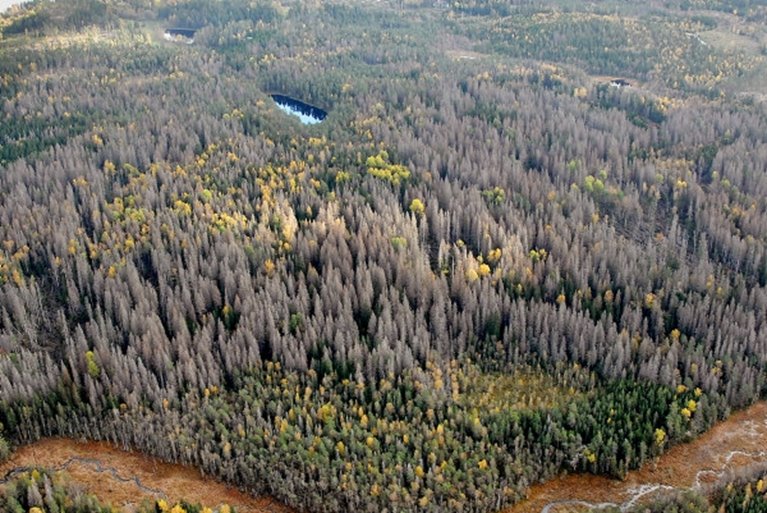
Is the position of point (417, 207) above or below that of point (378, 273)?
above

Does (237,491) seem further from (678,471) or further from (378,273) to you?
(678,471)

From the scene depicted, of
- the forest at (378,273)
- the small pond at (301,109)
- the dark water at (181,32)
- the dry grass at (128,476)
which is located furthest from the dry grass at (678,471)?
the dark water at (181,32)

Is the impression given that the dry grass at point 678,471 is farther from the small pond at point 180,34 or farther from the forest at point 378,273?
the small pond at point 180,34

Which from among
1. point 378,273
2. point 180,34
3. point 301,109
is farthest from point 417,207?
point 180,34

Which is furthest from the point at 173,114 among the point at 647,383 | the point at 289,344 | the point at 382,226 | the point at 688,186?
the point at 647,383

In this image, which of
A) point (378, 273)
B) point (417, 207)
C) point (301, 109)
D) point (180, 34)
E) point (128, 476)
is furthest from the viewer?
point (180, 34)

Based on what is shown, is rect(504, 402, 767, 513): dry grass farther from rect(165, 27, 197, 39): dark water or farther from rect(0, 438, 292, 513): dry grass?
rect(165, 27, 197, 39): dark water

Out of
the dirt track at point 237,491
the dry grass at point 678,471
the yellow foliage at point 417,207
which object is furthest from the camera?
the yellow foliage at point 417,207
